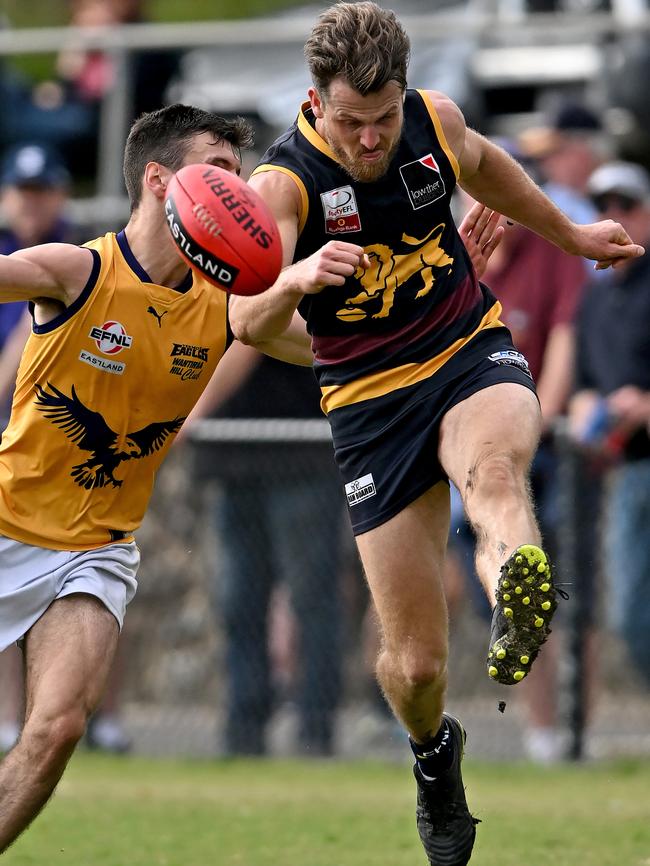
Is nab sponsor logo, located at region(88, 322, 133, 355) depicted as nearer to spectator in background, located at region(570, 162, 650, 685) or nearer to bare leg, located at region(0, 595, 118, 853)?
bare leg, located at region(0, 595, 118, 853)

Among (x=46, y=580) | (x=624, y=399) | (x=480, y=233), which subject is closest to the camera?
(x=46, y=580)

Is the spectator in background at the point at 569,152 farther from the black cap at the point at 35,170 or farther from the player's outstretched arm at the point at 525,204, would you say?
the player's outstretched arm at the point at 525,204

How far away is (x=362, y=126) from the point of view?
18.4 feet

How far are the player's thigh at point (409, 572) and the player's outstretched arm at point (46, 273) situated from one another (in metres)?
1.38

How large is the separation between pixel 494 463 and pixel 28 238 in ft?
18.9

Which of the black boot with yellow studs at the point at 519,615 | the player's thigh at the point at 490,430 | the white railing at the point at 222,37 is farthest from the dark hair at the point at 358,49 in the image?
the white railing at the point at 222,37

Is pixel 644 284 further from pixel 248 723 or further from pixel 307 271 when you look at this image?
pixel 307 271

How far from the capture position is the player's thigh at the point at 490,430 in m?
5.47

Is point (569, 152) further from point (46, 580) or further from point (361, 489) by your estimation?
point (46, 580)

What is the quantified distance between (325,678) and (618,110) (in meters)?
4.02

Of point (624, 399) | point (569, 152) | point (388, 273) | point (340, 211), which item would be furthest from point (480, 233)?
point (569, 152)

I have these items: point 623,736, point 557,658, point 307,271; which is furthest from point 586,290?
point 307,271

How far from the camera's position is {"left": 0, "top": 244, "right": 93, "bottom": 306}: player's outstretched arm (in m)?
5.20

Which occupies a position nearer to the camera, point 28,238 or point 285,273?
point 285,273
